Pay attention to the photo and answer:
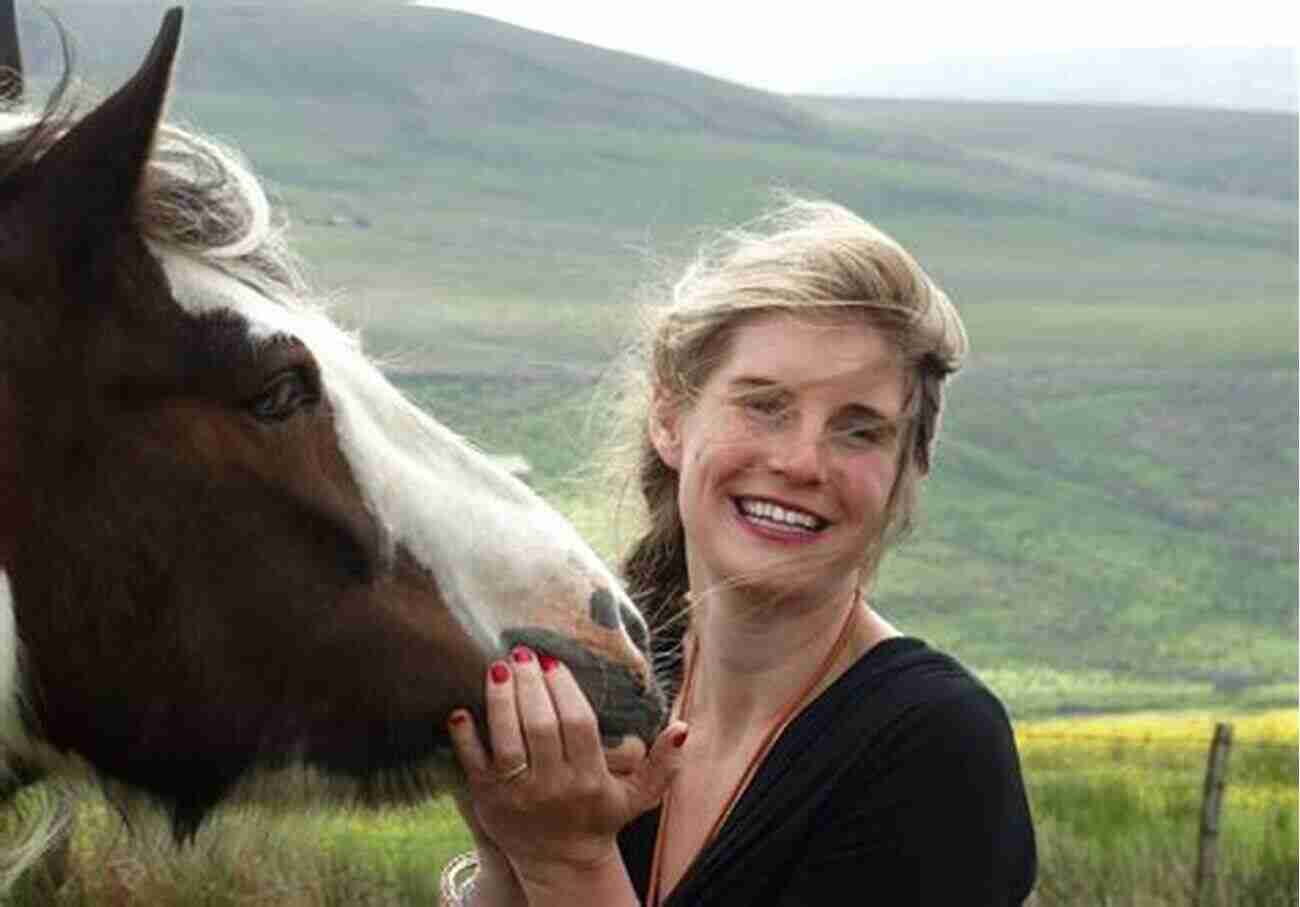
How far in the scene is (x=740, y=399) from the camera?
432cm

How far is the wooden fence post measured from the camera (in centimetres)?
1013

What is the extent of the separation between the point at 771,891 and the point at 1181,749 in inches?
713

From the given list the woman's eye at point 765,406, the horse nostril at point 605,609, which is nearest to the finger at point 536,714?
the horse nostril at point 605,609

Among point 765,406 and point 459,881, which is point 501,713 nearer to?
point 765,406

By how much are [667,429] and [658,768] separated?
0.74m

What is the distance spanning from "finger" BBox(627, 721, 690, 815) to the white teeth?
0.41 m

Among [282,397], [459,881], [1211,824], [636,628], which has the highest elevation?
[282,397]

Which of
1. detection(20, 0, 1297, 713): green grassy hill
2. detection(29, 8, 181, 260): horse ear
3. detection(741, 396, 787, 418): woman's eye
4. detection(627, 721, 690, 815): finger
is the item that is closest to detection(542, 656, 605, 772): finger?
detection(627, 721, 690, 815): finger

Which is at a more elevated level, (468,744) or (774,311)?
(774,311)

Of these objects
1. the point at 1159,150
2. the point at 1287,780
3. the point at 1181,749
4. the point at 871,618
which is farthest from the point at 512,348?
the point at 1159,150

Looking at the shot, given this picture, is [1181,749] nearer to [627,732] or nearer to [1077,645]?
[627,732]

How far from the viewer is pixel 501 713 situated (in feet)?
12.9

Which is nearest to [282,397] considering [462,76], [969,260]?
[969,260]

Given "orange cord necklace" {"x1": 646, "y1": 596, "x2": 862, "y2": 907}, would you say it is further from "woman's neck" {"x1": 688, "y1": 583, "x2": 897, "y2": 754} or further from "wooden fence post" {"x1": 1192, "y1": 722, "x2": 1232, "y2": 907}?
"wooden fence post" {"x1": 1192, "y1": 722, "x2": 1232, "y2": 907}
